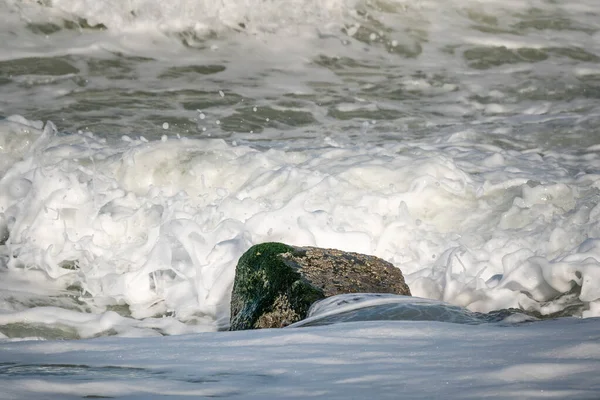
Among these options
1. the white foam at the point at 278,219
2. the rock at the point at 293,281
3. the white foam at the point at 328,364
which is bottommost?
the white foam at the point at 278,219

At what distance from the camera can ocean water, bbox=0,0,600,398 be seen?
493 cm

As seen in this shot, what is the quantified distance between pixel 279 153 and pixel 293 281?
3013 mm

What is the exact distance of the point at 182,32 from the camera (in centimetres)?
1170

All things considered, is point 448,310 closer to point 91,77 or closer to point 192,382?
point 192,382

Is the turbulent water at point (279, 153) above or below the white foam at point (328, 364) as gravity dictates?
below

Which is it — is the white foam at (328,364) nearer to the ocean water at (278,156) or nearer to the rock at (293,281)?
the ocean water at (278,156)

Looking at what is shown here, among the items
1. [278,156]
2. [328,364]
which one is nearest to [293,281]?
[328,364]

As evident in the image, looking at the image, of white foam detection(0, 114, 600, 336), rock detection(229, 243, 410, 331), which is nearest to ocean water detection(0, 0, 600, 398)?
white foam detection(0, 114, 600, 336)

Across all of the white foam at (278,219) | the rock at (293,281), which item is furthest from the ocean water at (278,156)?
the rock at (293,281)

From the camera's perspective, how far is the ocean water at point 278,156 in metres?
4.93

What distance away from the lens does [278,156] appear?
6.86 metres

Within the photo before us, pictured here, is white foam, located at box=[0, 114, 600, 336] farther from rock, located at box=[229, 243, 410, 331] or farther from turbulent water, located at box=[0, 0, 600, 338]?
rock, located at box=[229, 243, 410, 331]

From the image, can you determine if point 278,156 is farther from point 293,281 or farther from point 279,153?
point 293,281

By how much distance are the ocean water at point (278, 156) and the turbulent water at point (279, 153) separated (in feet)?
0.07
